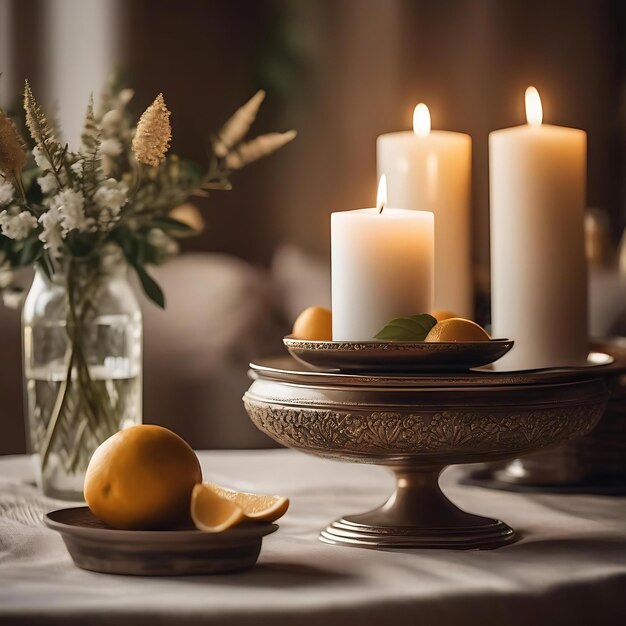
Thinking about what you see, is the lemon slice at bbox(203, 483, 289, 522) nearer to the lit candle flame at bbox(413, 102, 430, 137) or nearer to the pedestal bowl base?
the pedestal bowl base

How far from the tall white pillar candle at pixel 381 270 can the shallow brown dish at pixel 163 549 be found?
0.57 ft

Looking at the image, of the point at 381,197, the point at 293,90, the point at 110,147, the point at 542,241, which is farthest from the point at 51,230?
the point at 293,90

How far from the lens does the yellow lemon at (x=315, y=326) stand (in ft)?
2.82

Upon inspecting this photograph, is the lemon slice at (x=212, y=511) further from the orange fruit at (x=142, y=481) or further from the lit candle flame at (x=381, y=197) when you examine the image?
the lit candle flame at (x=381, y=197)

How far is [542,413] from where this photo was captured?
2.32 ft

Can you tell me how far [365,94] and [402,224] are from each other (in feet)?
4.50

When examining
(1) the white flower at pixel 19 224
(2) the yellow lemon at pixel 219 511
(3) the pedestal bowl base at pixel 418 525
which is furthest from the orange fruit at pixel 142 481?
(1) the white flower at pixel 19 224

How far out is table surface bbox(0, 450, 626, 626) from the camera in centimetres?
56

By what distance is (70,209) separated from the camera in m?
0.86

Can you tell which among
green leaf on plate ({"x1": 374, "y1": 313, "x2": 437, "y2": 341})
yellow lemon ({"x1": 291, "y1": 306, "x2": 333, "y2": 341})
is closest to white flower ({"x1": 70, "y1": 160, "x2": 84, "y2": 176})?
→ yellow lemon ({"x1": 291, "y1": 306, "x2": 333, "y2": 341})

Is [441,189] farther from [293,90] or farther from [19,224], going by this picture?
[293,90]

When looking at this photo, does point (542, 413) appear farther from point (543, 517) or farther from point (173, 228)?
point (173, 228)

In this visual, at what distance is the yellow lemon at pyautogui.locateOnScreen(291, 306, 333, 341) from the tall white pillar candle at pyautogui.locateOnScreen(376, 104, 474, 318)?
0.33 ft

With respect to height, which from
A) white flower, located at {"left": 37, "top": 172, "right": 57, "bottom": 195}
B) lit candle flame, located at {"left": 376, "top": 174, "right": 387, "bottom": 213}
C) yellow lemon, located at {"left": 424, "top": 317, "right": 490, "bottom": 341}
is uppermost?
white flower, located at {"left": 37, "top": 172, "right": 57, "bottom": 195}
